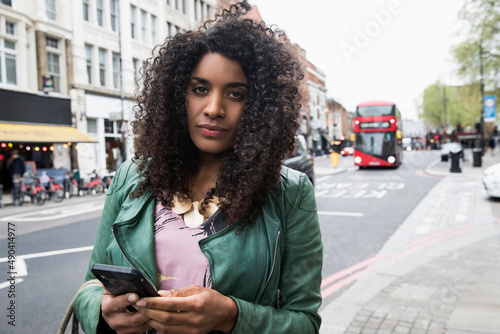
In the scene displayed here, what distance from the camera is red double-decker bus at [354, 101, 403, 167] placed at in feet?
65.9

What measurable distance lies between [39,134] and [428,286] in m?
10.3

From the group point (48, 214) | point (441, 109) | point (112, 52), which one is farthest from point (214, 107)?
point (441, 109)

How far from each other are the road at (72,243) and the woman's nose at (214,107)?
86 centimetres

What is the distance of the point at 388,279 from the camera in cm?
454

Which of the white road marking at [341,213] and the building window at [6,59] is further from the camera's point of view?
the white road marking at [341,213]

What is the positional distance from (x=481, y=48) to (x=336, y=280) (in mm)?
26898

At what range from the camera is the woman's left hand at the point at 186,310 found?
0.96 meters

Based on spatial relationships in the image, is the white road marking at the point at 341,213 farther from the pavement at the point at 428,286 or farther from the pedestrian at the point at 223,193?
the pedestrian at the point at 223,193

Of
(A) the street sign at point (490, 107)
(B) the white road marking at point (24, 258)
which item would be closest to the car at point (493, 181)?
(B) the white road marking at point (24, 258)

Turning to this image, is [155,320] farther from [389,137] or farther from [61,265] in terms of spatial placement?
[389,137]

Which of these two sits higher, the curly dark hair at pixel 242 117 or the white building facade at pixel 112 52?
the white building facade at pixel 112 52

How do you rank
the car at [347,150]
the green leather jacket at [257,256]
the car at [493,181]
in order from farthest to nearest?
the car at [347,150]
the car at [493,181]
the green leather jacket at [257,256]

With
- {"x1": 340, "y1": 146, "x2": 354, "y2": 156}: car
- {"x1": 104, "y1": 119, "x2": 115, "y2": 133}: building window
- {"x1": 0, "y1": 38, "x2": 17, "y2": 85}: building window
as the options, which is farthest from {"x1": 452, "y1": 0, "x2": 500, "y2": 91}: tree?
{"x1": 0, "y1": 38, "x2": 17, "y2": 85}: building window

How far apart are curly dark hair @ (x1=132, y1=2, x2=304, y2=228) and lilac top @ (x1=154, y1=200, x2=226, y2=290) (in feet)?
0.27
